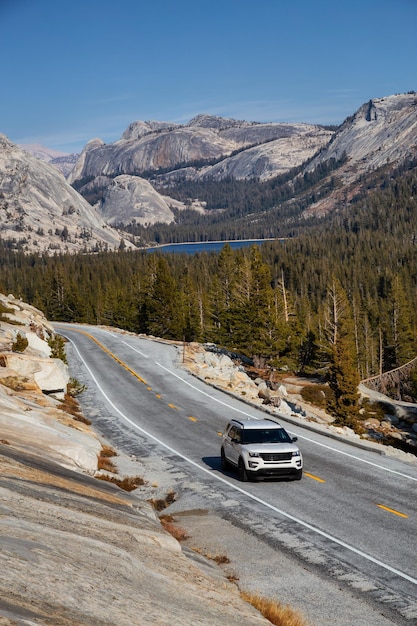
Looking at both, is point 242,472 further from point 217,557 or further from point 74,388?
point 74,388

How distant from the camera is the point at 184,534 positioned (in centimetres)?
1559

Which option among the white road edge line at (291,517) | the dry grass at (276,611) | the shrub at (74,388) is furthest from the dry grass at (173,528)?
the shrub at (74,388)

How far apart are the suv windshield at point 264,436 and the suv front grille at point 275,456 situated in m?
0.84

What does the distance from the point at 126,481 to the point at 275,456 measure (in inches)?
201

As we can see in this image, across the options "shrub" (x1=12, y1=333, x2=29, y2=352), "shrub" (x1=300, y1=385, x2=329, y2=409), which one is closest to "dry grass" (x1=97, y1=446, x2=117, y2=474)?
"shrub" (x1=12, y1=333, x2=29, y2=352)

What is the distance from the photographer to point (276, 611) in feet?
32.5

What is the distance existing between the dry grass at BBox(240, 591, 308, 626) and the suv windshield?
35.5 feet

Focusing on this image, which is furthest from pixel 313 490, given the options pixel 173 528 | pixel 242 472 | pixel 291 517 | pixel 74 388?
pixel 74 388

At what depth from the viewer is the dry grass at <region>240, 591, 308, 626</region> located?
31.6ft

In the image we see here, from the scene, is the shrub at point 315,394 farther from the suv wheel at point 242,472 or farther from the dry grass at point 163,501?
the dry grass at point 163,501

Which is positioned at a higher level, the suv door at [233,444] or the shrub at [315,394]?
the suv door at [233,444]

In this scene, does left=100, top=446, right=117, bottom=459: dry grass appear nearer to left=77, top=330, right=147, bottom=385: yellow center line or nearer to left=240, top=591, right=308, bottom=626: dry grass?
left=240, top=591, right=308, bottom=626: dry grass

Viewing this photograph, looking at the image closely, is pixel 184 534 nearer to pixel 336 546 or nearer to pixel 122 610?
pixel 336 546

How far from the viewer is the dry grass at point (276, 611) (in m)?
9.63
